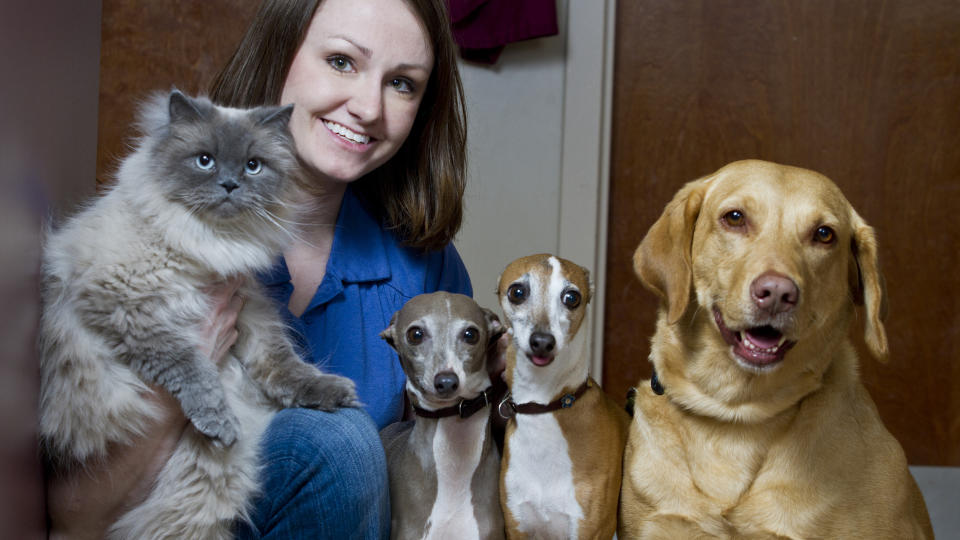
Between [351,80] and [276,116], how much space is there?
1.04ft

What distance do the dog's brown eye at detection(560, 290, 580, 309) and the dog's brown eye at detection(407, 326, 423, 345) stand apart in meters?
0.29

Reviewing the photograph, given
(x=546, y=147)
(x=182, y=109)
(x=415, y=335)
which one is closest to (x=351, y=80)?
(x=182, y=109)

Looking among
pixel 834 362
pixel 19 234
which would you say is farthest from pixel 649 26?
pixel 19 234

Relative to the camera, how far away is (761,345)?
53.4 inches

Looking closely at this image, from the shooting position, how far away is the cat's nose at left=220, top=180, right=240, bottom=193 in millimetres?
1494

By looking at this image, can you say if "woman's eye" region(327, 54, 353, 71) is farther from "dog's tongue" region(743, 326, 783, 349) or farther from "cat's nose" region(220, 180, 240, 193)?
"dog's tongue" region(743, 326, 783, 349)

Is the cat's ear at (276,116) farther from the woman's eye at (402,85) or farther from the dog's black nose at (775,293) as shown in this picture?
the dog's black nose at (775,293)

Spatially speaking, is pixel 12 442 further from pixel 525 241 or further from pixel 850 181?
pixel 850 181

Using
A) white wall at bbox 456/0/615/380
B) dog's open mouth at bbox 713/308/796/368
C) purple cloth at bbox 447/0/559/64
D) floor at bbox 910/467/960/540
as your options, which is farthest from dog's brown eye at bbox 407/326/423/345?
floor at bbox 910/467/960/540

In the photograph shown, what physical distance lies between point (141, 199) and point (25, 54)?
31 centimetres

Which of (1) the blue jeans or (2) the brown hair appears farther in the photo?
(2) the brown hair

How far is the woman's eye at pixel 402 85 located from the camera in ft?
6.48

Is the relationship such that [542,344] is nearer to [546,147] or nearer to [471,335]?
[471,335]

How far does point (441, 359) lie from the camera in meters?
1.58
